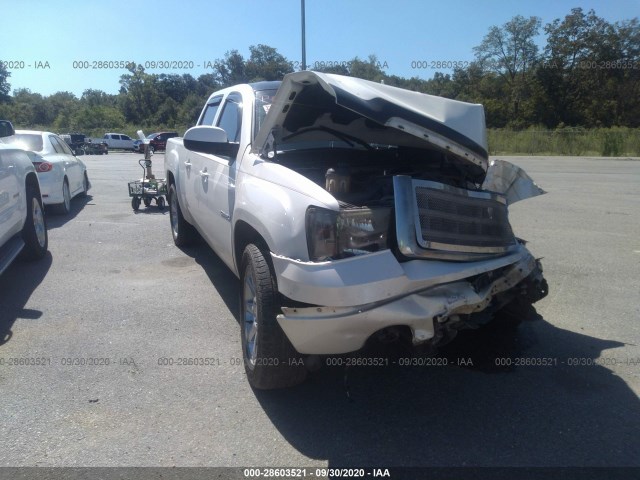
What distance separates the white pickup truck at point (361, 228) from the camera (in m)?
3.00

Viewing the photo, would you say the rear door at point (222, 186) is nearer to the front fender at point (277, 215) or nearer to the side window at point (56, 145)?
the front fender at point (277, 215)

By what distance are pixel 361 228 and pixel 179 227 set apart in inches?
188

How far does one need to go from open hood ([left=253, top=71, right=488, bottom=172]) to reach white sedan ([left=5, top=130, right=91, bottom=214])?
664 centimetres

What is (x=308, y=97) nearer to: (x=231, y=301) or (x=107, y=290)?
(x=231, y=301)

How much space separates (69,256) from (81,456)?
4.78 m

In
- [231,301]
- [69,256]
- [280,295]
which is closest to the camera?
[280,295]


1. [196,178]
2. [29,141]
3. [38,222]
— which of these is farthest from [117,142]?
[196,178]

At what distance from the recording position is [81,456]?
10.1 ft

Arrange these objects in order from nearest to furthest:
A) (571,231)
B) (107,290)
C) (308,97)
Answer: (308,97) < (107,290) < (571,231)

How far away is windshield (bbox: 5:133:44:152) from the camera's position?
10.1m

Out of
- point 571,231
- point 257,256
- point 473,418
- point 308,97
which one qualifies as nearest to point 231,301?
point 257,256

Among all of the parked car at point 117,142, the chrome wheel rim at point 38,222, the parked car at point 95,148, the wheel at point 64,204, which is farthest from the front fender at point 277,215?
the parked car at point 117,142

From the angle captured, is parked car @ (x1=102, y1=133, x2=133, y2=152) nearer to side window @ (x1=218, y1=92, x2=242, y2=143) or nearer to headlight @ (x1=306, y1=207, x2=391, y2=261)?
side window @ (x1=218, y1=92, x2=242, y2=143)

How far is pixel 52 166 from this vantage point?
31.7ft
